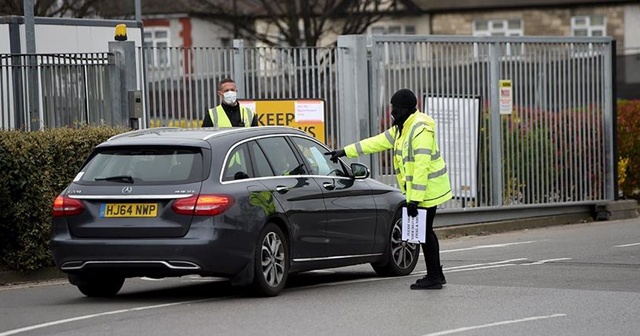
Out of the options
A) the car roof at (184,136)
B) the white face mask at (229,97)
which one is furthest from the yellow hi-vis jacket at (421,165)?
the white face mask at (229,97)

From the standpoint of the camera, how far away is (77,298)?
13.1 meters

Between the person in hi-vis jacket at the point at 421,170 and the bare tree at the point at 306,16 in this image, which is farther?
the bare tree at the point at 306,16

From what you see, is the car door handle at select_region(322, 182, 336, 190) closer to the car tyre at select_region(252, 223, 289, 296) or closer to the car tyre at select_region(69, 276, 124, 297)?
the car tyre at select_region(252, 223, 289, 296)

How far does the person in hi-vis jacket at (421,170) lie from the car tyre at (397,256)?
1.00 metres

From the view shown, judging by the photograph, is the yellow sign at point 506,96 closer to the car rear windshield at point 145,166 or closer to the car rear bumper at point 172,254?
the car rear windshield at point 145,166

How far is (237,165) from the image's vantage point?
1253cm

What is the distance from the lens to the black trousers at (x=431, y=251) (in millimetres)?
13219

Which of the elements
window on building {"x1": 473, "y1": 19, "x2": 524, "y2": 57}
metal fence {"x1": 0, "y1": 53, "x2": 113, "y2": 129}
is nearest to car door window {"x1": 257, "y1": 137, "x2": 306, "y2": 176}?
metal fence {"x1": 0, "y1": 53, "x2": 113, "y2": 129}

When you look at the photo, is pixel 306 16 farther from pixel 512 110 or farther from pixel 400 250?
pixel 400 250

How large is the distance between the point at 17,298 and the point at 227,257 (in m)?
2.50

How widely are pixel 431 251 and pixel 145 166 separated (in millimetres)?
2719

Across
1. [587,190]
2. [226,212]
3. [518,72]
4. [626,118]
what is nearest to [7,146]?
[226,212]

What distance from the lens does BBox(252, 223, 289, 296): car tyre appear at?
40.4 ft

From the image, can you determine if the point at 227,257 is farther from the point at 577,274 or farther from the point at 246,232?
the point at 577,274
